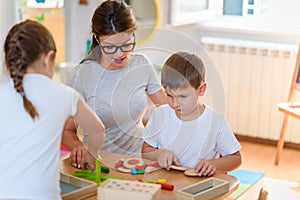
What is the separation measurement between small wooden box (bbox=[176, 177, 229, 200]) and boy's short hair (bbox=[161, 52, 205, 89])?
0.30 m

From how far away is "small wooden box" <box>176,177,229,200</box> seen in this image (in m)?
1.71

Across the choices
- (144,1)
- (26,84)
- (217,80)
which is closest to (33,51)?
(26,84)

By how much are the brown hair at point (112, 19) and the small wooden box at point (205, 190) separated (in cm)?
61

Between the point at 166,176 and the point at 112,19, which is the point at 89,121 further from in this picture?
the point at 112,19

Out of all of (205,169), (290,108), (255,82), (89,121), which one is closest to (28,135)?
(89,121)

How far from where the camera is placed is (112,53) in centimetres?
212

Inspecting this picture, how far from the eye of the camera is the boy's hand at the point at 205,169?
1918 millimetres

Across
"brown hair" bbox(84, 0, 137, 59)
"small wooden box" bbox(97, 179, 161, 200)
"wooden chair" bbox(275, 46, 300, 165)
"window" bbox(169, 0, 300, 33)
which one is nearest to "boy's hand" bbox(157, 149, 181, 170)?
"small wooden box" bbox(97, 179, 161, 200)

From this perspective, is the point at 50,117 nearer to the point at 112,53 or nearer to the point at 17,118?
the point at 17,118

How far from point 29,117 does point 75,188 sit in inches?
16.4

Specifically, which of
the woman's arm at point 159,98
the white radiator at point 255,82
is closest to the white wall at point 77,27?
the white radiator at point 255,82

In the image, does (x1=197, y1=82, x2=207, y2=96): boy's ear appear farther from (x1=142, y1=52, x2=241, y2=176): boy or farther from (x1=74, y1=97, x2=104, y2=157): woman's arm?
(x1=74, y1=97, x2=104, y2=157): woman's arm

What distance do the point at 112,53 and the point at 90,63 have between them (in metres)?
0.11

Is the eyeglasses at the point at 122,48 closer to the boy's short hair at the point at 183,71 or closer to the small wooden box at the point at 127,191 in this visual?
the boy's short hair at the point at 183,71
